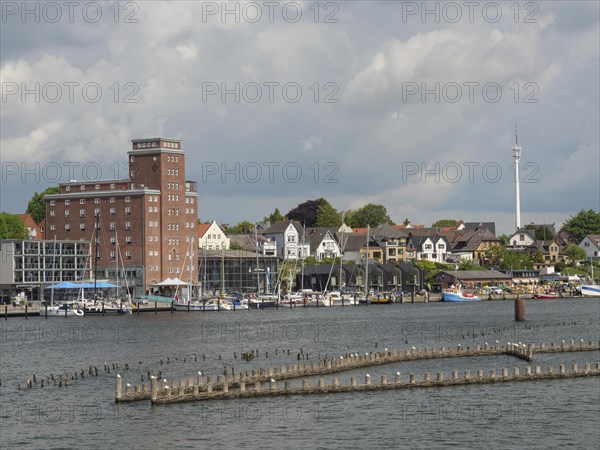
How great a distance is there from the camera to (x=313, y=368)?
80.6 m

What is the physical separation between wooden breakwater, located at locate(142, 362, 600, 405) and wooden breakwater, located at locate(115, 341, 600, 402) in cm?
61

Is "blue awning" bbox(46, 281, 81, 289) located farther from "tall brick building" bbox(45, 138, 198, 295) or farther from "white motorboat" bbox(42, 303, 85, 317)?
"white motorboat" bbox(42, 303, 85, 317)

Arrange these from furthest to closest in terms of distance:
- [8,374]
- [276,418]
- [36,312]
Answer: [36,312]
[8,374]
[276,418]

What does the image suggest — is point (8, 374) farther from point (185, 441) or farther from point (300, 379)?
point (185, 441)

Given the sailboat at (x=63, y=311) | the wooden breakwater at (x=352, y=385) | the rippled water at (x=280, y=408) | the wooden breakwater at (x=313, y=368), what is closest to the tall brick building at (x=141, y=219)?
→ the sailboat at (x=63, y=311)

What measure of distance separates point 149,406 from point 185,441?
848cm

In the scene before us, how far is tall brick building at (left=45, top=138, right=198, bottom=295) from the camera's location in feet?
625

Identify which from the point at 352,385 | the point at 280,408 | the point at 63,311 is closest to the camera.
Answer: the point at 280,408

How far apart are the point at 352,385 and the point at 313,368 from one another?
9312mm

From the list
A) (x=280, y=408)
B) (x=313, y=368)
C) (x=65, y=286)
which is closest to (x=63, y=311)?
(x=65, y=286)

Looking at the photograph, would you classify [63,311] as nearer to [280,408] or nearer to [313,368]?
[313,368]

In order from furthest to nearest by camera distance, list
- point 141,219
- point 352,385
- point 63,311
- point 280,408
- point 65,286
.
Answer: point 141,219 → point 65,286 → point 63,311 → point 352,385 → point 280,408

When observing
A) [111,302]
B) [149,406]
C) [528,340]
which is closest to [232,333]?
[528,340]

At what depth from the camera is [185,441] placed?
190 ft
